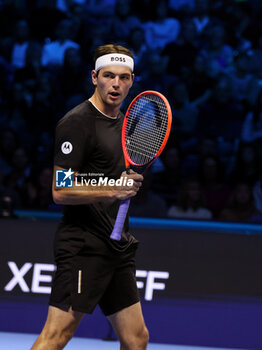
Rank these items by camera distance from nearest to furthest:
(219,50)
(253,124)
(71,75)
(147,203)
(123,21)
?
(147,203) → (253,124) → (71,75) → (219,50) → (123,21)

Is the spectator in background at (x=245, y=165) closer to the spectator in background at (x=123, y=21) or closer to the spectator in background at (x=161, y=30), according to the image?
the spectator in background at (x=161, y=30)

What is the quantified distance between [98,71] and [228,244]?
7.08 feet

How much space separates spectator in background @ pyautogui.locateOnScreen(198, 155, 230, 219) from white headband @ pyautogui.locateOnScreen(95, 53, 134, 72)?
11.2 feet

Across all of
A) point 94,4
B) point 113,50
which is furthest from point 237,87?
point 113,50

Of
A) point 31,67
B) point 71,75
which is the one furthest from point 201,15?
point 31,67

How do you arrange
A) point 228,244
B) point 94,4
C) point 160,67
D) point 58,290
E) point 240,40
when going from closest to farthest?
point 58,290
point 228,244
point 160,67
point 240,40
point 94,4

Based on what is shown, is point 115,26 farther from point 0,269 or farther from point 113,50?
point 113,50

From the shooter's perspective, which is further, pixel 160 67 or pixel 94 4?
pixel 94 4

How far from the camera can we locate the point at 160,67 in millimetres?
8180

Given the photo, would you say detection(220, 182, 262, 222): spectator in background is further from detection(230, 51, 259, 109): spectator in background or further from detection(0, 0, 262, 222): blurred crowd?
detection(230, 51, 259, 109): spectator in background

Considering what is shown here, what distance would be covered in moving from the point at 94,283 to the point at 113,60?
1.09 metres

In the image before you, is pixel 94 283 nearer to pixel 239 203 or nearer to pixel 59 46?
pixel 239 203

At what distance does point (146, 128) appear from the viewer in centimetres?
325

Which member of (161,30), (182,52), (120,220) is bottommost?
(120,220)
